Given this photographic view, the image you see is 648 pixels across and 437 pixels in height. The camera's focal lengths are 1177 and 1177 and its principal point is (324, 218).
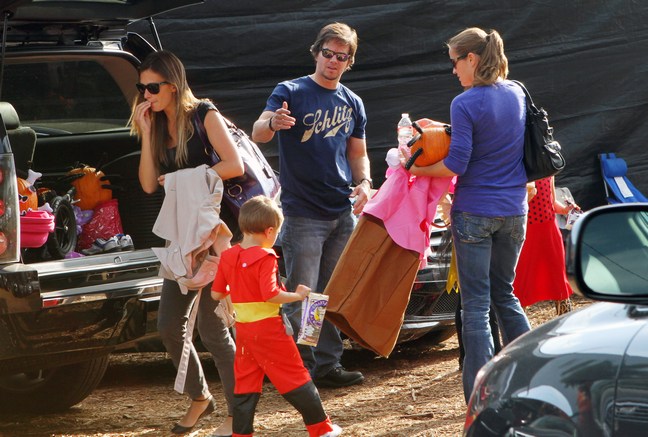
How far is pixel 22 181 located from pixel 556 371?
11.5 ft

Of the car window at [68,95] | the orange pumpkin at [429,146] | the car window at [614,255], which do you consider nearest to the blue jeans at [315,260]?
the orange pumpkin at [429,146]

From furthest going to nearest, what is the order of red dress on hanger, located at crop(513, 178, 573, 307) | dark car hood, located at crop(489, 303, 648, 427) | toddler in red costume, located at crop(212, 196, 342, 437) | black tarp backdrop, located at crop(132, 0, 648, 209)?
1. black tarp backdrop, located at crop(132, 0, 648, 209)
2. red dress on hanger, located at crop(513, 178, 573, 307)
3. toddler in red costume, located at crop(212, 196, 342, 437)
4. dark car hood, located at crop(489, 303, 648, 427)

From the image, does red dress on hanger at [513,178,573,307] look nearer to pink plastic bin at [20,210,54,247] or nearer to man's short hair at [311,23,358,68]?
man's short hair at [311,23,358,68]

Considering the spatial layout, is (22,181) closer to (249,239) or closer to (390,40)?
(249,239)

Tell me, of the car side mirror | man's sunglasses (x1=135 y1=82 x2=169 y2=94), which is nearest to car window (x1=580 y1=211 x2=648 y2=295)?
the car side mirror

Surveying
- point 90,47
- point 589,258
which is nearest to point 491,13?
point 90,47

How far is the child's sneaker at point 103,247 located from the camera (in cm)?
601

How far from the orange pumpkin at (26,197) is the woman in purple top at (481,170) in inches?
69.1

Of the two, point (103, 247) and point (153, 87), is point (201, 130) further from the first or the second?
point (103, 247)

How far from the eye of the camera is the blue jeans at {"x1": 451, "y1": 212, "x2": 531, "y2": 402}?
16.7ft

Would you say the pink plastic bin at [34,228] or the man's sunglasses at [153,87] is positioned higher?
the man's sunglasses at [153,87]

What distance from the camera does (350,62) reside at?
6.13 meters

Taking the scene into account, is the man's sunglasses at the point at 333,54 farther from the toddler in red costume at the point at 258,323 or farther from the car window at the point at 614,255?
the car window at the point at 614,255

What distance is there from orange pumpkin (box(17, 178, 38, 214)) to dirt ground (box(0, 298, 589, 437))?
1.13 metres
